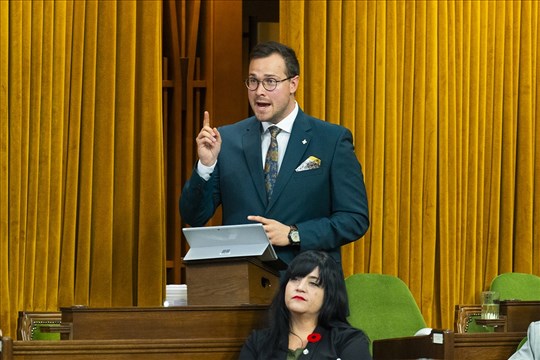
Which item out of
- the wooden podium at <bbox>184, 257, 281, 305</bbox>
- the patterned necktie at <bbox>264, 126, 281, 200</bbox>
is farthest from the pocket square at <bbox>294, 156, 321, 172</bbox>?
the wooden podium at <bbox>184, 257, 281, 305</bbox>

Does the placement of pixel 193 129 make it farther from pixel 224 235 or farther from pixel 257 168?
pixel 224 235

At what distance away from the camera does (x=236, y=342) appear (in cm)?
347

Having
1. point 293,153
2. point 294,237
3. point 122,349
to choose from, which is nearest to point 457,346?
point 294,237

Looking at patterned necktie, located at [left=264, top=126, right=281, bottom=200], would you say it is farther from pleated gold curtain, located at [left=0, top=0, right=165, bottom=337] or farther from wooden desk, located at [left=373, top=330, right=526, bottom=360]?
pleated gold curtain, located at [left=0, top=0, right=165, bottom=337]

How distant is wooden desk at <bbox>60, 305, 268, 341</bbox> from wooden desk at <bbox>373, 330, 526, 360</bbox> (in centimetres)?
54

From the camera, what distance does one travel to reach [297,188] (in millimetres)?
3994

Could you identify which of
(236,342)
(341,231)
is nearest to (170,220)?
(341,231)

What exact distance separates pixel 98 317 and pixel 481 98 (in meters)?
2.94

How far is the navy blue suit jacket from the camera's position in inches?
156

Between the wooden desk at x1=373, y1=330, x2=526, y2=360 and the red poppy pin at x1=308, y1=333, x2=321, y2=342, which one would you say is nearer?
the red poppy pin at x1=308, y1=333, x2=321, y2=342

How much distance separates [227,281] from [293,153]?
626 millimetres

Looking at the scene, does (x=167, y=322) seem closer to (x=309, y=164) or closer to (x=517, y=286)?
(x=309, y=164)

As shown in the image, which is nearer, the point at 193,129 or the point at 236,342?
the point at 236,342

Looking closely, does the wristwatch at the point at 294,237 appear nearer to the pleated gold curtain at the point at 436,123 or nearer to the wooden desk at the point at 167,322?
the wooden desk at the point at 167,322
